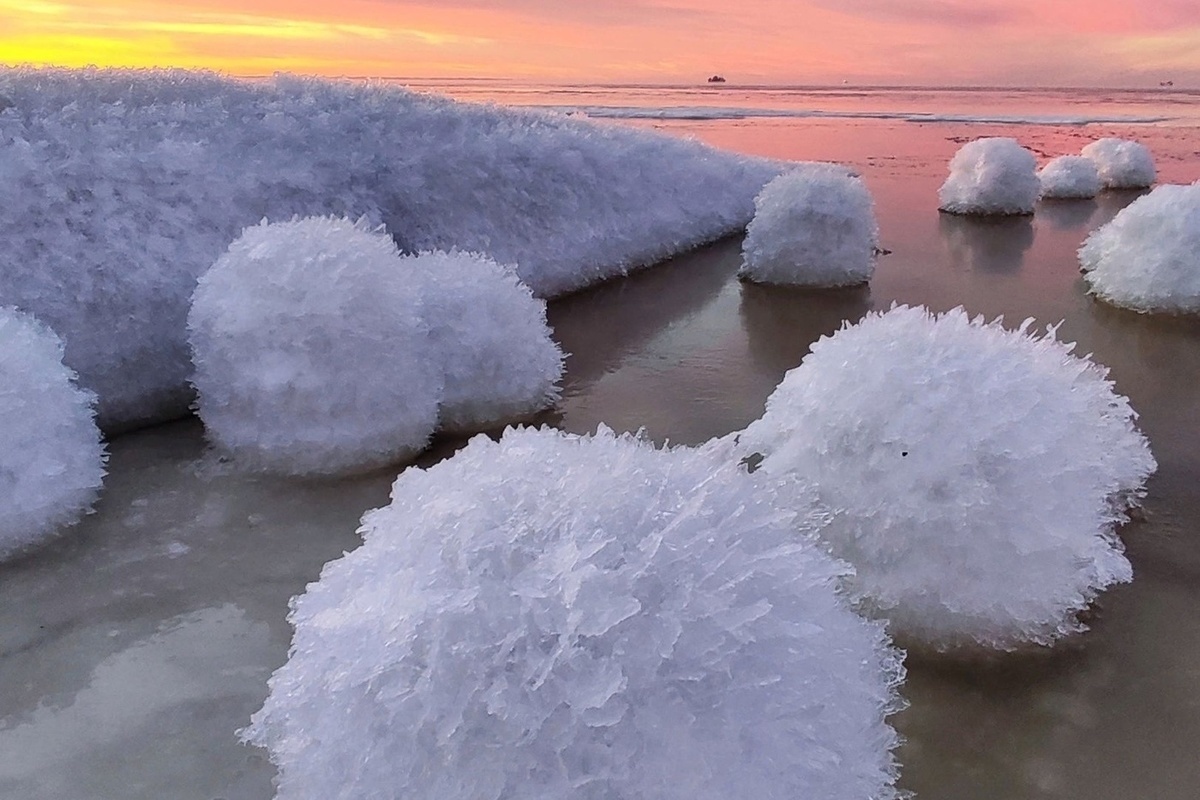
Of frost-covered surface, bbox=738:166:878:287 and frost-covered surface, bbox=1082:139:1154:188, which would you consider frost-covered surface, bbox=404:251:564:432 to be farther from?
frost-covered surface, bbox=1082:139:1154:188

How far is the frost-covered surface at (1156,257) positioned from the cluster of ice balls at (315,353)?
240 cm

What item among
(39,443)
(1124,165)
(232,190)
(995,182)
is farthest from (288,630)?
(1124,165)

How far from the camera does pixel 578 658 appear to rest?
817mm

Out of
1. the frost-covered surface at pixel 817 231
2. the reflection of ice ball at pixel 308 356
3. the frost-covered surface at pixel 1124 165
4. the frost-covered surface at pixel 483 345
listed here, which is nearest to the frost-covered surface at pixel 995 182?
the frost-covered surface at pixel 1124 165

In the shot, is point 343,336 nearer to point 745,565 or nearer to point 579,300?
point 745,565

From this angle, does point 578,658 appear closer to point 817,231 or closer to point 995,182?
point 817,231

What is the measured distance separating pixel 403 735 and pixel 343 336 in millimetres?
1241

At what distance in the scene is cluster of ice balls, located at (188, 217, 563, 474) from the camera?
1.90 m

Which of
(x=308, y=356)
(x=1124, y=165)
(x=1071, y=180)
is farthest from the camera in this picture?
(x=1124, y=165)

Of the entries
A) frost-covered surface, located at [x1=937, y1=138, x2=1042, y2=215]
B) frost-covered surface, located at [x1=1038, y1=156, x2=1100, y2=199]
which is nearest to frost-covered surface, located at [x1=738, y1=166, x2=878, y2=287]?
frost-covered surface, located at [x1=937, y1=138, x2=1042, y2=215]

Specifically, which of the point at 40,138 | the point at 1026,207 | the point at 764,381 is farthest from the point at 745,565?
the point at 1026,207

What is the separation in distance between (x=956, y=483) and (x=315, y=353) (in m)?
1.32

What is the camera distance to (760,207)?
3523 millimetres

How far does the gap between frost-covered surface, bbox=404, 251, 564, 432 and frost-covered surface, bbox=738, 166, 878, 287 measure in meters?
1.46
